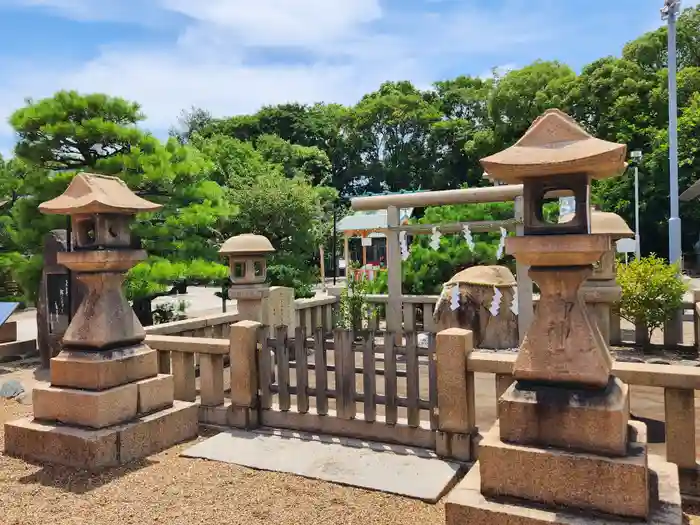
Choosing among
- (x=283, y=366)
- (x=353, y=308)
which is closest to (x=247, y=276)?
(x=353, y=308)

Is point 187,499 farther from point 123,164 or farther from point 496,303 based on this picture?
point 123,164

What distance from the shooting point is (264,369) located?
214 inches

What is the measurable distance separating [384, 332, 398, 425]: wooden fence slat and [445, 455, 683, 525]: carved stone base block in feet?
5.53

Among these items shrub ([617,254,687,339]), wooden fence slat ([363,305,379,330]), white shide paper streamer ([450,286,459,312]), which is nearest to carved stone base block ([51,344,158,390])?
white shide paper streamer ([450,286,459,312])

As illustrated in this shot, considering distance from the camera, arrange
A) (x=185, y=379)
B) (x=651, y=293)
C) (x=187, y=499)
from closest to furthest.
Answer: (x=187, y=499) → (x=185, y=379) → (x=651, y=293)

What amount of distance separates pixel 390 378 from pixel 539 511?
81.5 inches

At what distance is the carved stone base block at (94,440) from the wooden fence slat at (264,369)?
31.2 inches

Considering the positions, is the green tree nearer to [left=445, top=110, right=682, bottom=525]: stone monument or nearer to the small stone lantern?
the small stone lantern

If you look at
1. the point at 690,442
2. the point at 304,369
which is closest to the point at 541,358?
the point at 690,442

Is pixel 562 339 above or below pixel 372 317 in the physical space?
above

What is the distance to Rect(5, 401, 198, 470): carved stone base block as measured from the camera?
14.9 ft

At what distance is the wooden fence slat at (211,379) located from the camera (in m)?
5.69

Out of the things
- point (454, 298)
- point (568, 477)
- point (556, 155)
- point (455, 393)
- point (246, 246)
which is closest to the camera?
point (568, 477)

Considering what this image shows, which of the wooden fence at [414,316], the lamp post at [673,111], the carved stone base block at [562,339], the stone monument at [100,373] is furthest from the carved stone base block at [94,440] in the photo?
the lamp post at [673,111]
